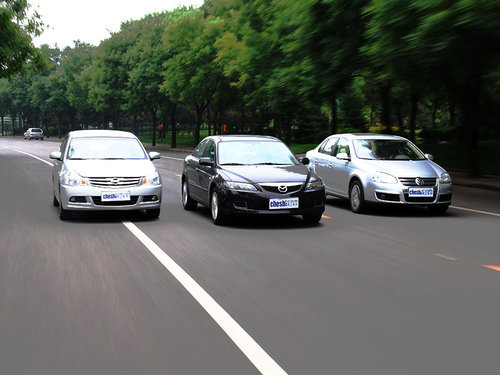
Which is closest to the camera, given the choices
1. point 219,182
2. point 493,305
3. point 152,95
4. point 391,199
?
point 493,305

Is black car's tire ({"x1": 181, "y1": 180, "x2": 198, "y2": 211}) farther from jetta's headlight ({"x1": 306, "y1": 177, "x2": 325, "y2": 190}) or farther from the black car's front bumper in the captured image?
jetta's headlight ({"x1": 306, "y1": 177, "x2": 325, "y2": 190})

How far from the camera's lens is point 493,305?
541 centimetres

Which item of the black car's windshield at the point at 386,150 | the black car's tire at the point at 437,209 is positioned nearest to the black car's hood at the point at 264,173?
the black car's windshield at the point at 386,150

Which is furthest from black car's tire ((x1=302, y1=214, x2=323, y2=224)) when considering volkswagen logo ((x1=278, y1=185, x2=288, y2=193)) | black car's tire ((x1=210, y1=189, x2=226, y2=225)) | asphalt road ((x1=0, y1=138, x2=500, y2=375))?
black car's tire ((x1=210, y1=189, x2=226, y2=225))

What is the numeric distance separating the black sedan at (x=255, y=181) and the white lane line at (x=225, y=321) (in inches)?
95.7

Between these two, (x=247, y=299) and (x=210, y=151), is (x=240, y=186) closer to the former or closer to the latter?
(x=210, y=151)

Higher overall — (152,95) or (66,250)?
(152,95)

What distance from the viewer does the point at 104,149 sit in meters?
11.6

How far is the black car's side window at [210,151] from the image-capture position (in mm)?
11513

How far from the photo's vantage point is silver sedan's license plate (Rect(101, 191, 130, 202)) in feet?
33.9

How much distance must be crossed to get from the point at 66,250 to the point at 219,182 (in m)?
3.08

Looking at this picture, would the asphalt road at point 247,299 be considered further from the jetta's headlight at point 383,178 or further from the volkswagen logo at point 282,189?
the jetta's headlight at point 383,178

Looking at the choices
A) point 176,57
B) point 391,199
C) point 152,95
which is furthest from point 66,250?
point 152,95

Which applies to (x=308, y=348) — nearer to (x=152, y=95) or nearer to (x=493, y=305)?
(x=493, y=305)
